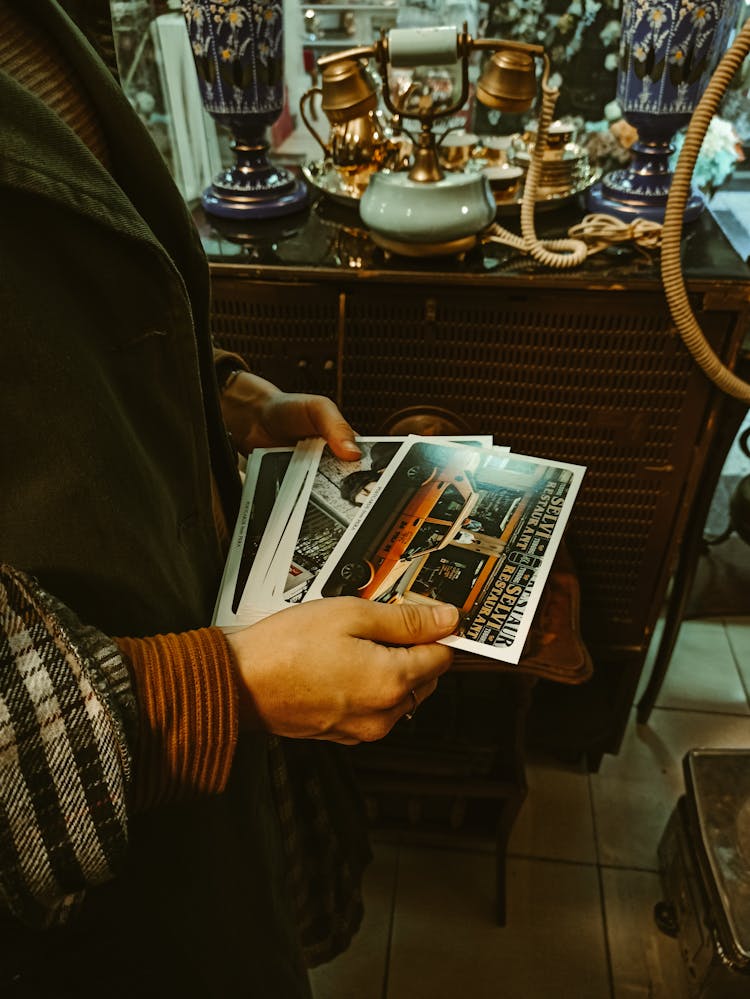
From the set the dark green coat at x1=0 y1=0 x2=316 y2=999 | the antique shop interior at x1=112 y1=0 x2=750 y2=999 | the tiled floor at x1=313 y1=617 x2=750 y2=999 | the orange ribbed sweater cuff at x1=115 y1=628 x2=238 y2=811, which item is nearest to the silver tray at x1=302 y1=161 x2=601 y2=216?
the antique shop interior at x1=112 y1=0 x2=750 y2=999

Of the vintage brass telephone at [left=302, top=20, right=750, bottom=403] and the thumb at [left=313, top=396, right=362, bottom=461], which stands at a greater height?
the vintage brass telephone at [left=302, top=20, right=750, bottom=403]

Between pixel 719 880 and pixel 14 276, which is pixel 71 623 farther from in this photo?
pixel 719 880

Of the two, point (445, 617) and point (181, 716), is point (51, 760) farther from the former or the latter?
point (445, 617)

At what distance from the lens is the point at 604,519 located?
4.07 ft

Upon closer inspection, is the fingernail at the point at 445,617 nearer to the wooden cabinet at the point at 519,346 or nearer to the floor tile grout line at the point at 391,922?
the wooden cabinet at the point at 519,346

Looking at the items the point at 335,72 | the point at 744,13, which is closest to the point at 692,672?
the point at 744,13

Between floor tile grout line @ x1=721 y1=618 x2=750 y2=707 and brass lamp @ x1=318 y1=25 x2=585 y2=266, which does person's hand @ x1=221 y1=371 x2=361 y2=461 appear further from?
floor tile grout line @ x1=721 y1=618 x2=750 y2=707

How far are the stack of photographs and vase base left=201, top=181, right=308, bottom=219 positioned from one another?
1.76 ft

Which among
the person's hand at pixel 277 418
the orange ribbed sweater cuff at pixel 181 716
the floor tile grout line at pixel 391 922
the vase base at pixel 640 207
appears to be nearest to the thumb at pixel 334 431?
the person's hand at pixel 277 418

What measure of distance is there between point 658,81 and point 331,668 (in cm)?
98

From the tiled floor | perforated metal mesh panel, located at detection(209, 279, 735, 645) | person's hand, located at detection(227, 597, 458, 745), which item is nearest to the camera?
person's hand, located at detection(227, 597, 458, 745)

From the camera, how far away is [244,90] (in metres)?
1.09

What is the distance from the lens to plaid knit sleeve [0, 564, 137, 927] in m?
0.41

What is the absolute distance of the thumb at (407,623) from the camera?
23.5 inches
